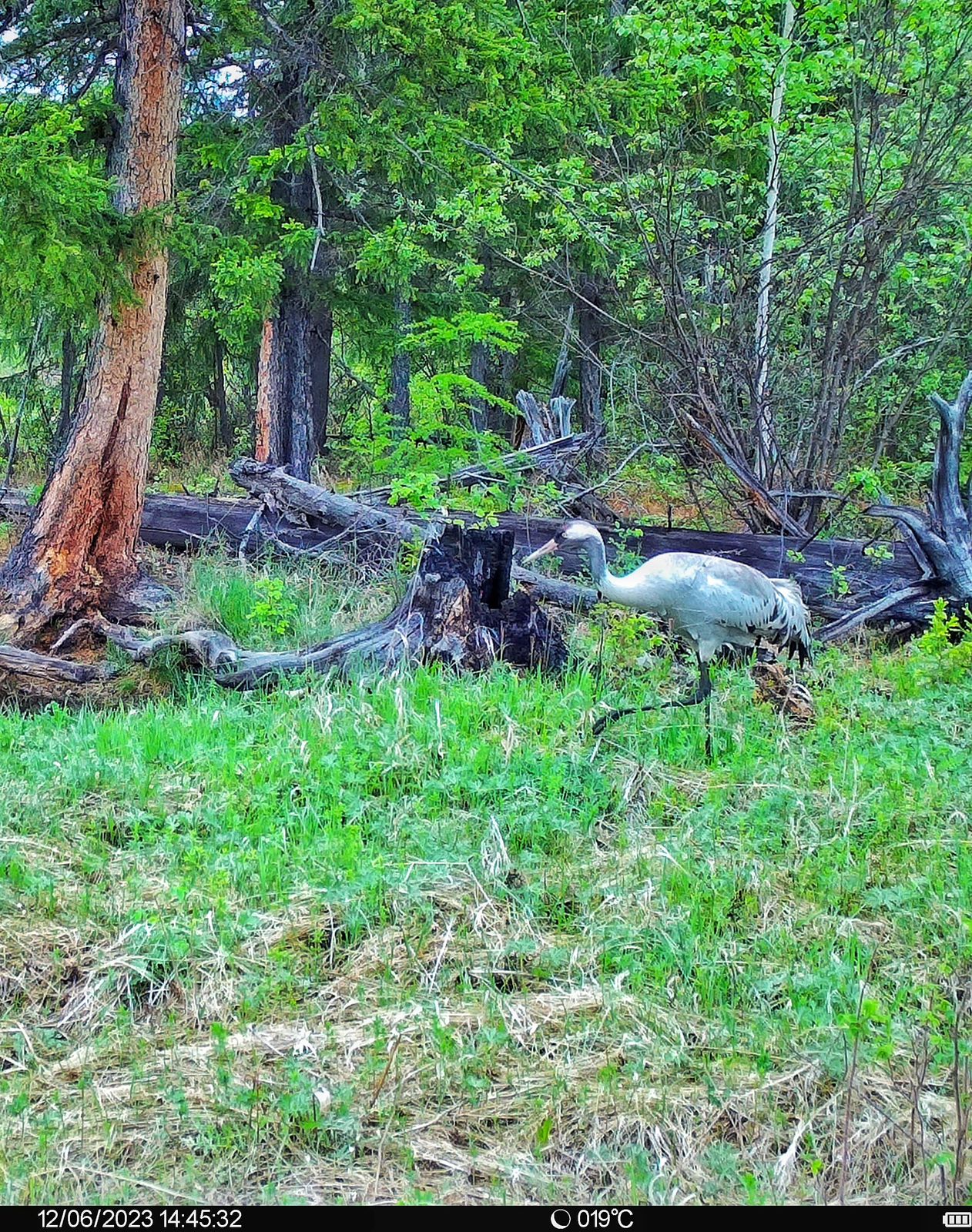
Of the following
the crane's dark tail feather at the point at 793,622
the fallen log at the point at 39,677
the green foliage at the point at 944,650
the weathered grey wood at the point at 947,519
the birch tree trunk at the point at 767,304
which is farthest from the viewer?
the birch tree trunk at the point at 767,304

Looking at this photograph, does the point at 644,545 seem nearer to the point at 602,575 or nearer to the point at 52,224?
the point at 602,575

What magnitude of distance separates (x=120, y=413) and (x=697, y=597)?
5047mm

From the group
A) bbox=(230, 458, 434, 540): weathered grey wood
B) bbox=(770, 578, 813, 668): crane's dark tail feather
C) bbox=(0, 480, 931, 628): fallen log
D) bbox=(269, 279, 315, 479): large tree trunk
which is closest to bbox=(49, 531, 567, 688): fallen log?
bbox=(0, 480, 931, 628): fallen log

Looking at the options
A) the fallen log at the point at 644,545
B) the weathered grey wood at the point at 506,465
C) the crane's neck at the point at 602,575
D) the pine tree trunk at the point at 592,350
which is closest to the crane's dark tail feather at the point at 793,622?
the crane's neck at the point at 602,575

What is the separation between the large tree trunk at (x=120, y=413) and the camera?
25.3 ft

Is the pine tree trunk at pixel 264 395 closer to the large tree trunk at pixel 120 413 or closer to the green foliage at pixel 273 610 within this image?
the large tree trunk at pixel 120 413

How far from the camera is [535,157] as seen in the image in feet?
36.5

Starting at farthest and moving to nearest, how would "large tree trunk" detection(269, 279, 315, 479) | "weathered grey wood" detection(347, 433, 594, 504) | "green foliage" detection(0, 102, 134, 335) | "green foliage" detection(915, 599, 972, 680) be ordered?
1. "large tree trunk" detection(269, 279, 315, 479)
2. "weathered grey wood" detection(347, 433, 594, 504)
3. "green foliage" detection(0, 102, 134, 335)
4. "green foliage" detection(915, 599, 972, 680)

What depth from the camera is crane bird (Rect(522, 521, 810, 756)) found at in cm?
509

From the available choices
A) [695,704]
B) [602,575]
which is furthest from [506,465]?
[695,704]

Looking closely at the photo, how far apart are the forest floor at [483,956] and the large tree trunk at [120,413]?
2657 millimetres

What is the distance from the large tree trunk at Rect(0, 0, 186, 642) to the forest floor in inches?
105

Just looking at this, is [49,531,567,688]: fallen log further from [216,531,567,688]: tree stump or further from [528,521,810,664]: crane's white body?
[528,521,810,664]: crane's white body

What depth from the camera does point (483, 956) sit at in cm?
352
